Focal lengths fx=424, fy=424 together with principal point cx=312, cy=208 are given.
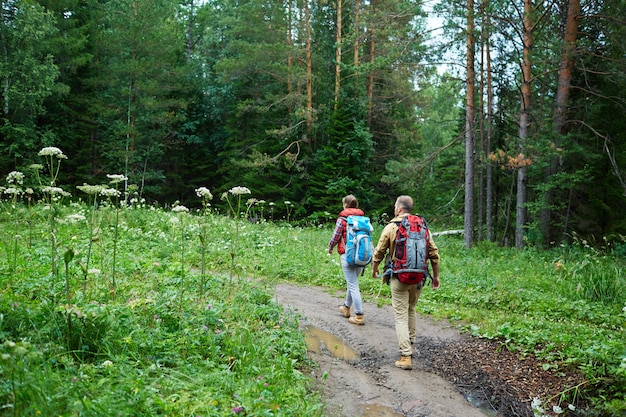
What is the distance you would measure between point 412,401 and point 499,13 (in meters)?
13.5

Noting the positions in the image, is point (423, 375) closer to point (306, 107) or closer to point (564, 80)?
point (564, 80)

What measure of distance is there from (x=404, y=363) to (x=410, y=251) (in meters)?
1.40

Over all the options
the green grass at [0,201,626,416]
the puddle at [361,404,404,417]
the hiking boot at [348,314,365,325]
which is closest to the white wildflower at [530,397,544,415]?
the green grass at [0,201,626,416]

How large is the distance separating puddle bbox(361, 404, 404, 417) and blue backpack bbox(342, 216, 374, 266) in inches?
101

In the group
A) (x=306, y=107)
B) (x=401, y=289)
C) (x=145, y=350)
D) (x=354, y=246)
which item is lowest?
(x=145, y=350)

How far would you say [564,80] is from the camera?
13.2 meters

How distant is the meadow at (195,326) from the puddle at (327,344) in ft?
1.01

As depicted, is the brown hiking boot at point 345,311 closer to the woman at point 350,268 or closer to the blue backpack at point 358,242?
the woman at point 350,268

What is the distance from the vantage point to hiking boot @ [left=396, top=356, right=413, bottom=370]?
17.3 feet

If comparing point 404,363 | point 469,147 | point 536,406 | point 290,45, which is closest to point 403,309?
point 404,363

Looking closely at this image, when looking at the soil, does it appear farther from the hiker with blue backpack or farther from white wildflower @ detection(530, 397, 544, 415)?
the hiker with blue backpack

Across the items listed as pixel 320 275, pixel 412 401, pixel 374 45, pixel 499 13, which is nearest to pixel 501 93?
pixel 499 13

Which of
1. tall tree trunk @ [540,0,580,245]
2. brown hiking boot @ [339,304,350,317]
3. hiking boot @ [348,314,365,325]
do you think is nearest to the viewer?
hiking boot @ [348,314,365,325]

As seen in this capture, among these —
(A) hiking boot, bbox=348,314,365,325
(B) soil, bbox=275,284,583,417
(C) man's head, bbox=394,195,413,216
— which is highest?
(C) man's head, bbox=394,195,413,216
